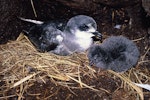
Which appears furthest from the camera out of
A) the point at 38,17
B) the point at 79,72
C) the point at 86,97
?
the point at 38,17

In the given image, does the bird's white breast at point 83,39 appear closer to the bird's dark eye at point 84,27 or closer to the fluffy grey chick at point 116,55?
Result: the bird's dark eye at point 84,27

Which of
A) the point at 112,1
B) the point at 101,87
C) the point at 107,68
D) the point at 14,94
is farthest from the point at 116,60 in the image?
the point at 14,94

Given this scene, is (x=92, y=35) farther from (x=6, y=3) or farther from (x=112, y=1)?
(x=6, y=3)

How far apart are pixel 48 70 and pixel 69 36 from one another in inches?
24.8

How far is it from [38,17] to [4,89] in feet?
4.89

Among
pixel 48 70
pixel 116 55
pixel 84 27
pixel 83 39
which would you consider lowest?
pixel 48 70

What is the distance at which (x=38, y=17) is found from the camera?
17.2ft

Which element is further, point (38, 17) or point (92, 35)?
point (38, 17)

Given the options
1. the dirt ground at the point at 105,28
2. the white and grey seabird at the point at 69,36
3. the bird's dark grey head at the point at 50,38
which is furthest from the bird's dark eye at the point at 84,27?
the dirt ground at the point at 105,28

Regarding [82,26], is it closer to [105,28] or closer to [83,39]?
[83,39]

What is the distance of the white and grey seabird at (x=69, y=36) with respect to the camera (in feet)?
15.3

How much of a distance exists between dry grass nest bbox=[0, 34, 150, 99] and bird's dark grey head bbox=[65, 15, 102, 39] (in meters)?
0.30

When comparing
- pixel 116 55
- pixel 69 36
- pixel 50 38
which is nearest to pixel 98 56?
pixel 116 55

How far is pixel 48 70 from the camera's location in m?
4.38
